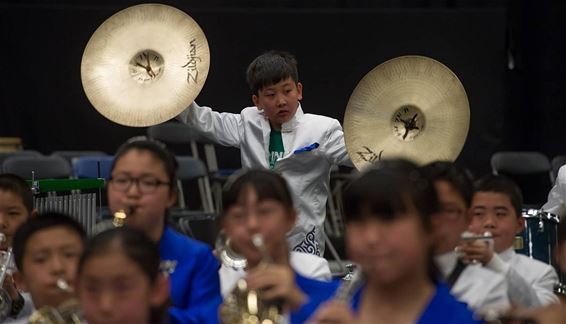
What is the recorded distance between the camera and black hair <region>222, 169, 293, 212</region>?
10.2 feet

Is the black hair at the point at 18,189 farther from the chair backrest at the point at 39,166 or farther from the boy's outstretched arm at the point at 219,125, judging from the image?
the chair backrest at the point at 39,166

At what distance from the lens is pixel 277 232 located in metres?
3.07

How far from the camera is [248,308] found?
2.85 meters

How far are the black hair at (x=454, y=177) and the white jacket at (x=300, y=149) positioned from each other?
156 centimetres

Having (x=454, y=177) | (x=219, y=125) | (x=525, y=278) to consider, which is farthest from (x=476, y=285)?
(x=219, y=125)

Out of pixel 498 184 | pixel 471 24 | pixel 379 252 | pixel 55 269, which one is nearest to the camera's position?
pixel 379 252

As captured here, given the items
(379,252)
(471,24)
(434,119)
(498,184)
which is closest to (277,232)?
(379,252)

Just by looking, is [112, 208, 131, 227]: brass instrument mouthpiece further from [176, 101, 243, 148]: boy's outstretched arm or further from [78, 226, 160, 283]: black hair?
[176, 101, 243, 148]: boy's outstretched arm

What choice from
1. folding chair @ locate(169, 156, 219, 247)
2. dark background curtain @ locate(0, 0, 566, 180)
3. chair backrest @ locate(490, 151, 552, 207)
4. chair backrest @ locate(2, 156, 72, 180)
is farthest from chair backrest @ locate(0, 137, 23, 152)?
chair backrest @ locate(490, 151, 552, 207)

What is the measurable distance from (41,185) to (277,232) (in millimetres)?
2478

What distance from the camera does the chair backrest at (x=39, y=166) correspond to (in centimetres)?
788

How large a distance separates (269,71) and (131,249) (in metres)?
2.21

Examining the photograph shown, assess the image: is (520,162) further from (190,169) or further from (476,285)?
(476,285)

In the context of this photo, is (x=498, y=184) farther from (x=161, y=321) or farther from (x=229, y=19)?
(x=229, y=19)
